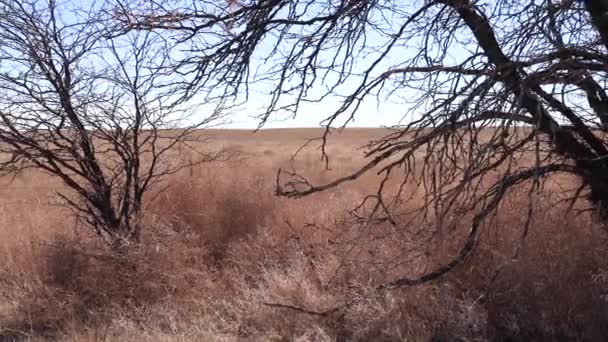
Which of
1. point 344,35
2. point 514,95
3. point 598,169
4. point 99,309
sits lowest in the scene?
point 99,309

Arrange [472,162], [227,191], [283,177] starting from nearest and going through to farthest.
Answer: [472,162], [227,191], [283,177]

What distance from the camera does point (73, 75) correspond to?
8.02 metres

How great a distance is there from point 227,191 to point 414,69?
6.04 metres

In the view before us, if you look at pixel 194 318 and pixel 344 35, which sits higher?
pixel 344 35

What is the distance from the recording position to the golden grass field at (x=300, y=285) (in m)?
6.61

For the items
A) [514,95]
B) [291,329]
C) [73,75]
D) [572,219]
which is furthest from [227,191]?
[514,95]

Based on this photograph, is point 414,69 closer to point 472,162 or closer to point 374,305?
point 472,162

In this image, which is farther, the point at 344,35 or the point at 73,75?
the point at 73,75

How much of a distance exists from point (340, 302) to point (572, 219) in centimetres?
229

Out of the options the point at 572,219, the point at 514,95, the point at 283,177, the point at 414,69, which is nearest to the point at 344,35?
the point at 414,69

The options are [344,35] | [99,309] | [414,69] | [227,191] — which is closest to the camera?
[414,69]

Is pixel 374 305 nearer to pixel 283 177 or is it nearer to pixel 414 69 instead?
pixel 414 69

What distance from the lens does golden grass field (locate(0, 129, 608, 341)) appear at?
6609 mm

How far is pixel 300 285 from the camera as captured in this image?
302 inches
